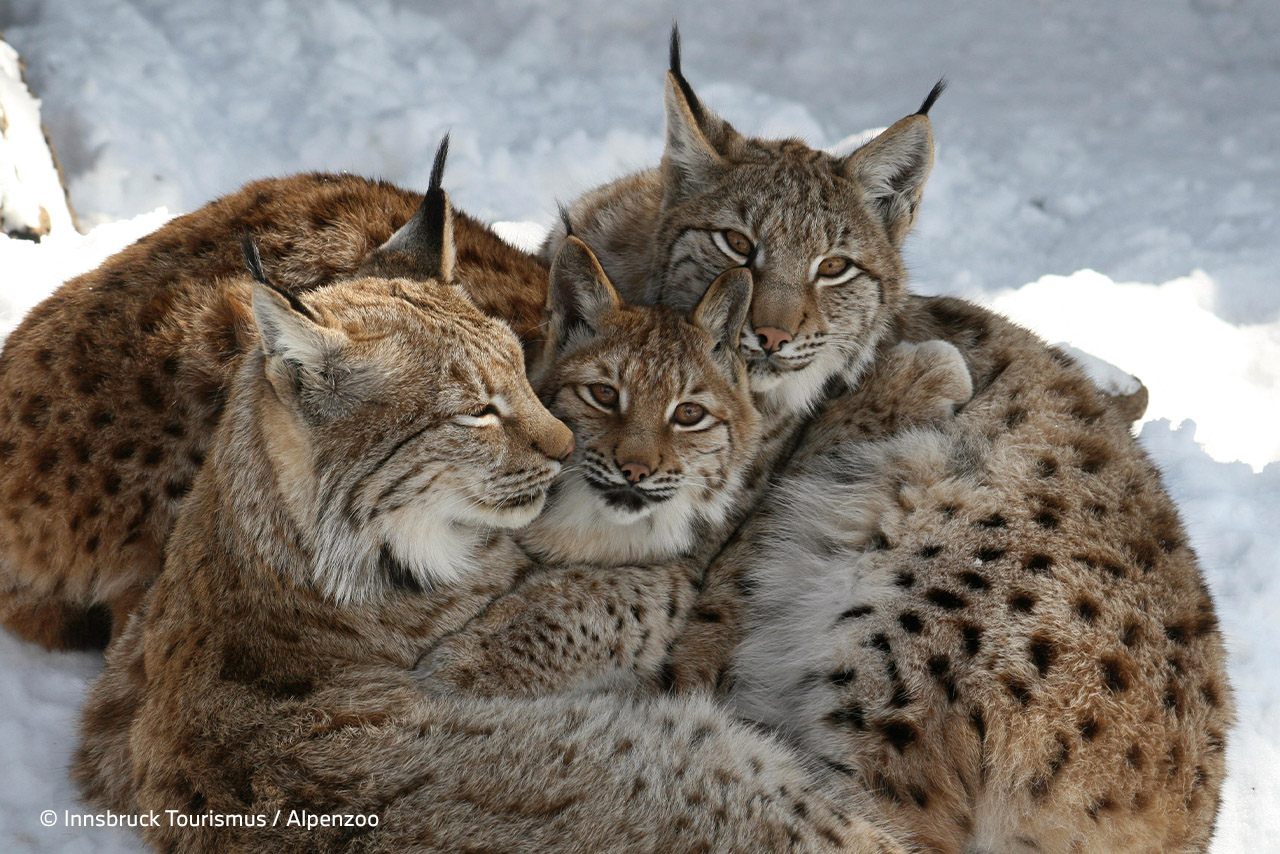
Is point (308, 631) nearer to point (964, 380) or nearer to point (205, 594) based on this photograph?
point (205, 594)

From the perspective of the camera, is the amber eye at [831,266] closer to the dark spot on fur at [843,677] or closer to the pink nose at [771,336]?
the pink nose at [771,336]

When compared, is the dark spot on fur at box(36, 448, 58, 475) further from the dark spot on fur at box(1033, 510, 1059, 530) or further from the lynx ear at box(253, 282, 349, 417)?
the dark spot on fur at box(1033, 510, 1059, 530)

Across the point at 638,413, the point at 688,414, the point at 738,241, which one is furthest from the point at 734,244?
the point at 638,413

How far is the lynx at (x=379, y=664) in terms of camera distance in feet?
9.30

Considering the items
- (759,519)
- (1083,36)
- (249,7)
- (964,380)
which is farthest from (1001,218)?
(249,7)

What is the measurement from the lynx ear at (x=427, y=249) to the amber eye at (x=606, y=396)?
1.92 ft

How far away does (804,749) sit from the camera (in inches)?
133

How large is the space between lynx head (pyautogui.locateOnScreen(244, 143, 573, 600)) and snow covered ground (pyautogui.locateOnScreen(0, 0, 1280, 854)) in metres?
2.86

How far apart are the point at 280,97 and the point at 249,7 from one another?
42.2 inches

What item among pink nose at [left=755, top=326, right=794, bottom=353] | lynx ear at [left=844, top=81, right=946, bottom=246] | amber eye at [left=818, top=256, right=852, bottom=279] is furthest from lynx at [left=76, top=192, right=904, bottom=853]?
lynx ear at [left=844, top=81, right=946, bottom=246]

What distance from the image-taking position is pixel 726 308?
375cm

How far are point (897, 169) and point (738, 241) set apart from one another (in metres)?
0.72

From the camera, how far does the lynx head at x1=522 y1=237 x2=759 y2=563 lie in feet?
11.5

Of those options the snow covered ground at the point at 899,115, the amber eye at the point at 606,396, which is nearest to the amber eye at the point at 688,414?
the amber eye at the point at 606,396
